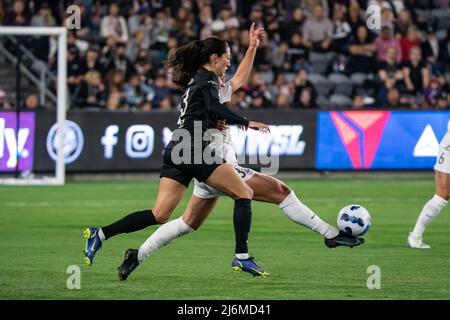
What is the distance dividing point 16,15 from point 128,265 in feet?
49.2

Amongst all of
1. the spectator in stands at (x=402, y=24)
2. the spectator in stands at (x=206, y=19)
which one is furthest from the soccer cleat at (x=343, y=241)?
the spectator in stands at (x=402, y=24)

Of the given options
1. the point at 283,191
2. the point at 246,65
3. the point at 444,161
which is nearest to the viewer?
the point at 283,191

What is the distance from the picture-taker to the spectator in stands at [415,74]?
23578 mm

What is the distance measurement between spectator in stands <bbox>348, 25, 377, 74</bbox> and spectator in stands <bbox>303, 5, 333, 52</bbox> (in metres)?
0.57

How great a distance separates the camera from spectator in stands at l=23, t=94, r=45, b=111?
20359 mm

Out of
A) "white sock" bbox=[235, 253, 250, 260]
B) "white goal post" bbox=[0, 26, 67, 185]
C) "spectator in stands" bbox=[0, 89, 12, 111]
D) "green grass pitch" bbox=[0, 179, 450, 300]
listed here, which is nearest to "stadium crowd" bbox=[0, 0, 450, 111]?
"spectator in stands" bbox=[0, 89, 12, 111]

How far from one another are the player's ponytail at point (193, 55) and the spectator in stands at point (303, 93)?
1275 centimetres

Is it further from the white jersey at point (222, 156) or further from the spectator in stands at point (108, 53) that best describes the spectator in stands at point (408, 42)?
the white jersey at point (222, 156)

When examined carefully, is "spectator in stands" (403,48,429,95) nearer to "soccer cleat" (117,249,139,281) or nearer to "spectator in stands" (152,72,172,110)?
"spectator in stands" (152,72,172,110)

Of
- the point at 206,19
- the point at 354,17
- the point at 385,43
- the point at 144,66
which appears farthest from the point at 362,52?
the point at 144,66

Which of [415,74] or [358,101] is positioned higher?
[415,74]

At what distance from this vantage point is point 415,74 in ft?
77.7

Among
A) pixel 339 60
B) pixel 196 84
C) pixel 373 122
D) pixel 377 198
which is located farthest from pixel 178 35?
pixel 196 84

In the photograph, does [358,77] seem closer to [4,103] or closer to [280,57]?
[280,57]
